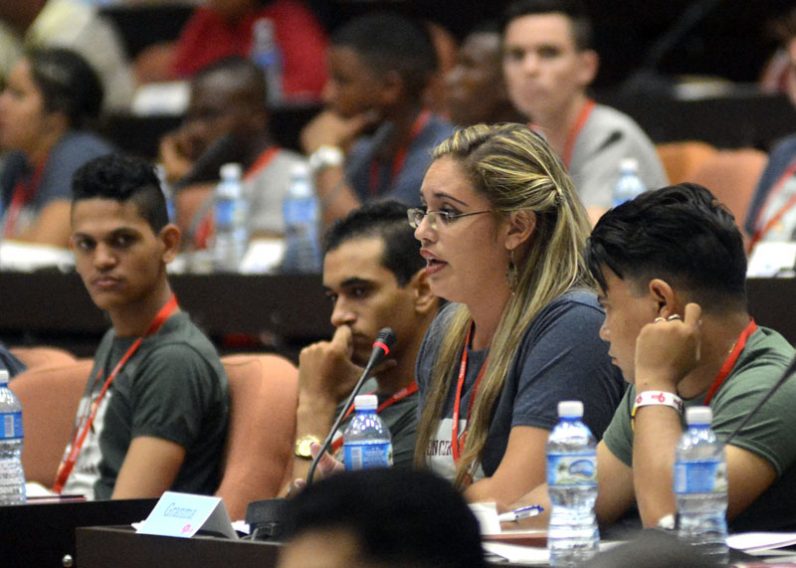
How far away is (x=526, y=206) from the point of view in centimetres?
Answer: 324

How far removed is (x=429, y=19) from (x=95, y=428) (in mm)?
5074

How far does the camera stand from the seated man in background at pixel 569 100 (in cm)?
550

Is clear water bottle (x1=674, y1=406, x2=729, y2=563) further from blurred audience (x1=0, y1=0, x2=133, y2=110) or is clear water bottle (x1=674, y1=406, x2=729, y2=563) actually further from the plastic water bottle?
blurred audience (x1=0, y1=0, x2=133, y2=110)

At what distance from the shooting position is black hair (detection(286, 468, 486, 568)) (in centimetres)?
138

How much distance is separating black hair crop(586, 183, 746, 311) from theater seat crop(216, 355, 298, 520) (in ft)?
4.03

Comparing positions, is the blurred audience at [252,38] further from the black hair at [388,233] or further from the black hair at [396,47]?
the black hair at [388,233]

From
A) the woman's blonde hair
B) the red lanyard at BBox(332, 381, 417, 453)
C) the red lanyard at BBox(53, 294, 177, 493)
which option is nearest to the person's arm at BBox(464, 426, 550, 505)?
the woman's blonde hair

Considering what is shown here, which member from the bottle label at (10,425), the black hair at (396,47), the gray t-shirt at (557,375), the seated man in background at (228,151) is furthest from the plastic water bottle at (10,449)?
the black hair at (396,47)

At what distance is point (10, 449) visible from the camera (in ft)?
11.7

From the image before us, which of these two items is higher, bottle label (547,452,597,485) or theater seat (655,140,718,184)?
theater seat (655,140,718,184)

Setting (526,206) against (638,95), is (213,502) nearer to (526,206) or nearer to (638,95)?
(526,206)

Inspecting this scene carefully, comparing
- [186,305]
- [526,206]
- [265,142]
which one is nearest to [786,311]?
[526,206]

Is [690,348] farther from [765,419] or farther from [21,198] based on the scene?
[21,198]

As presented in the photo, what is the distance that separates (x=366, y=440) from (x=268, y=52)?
5.46 meters
